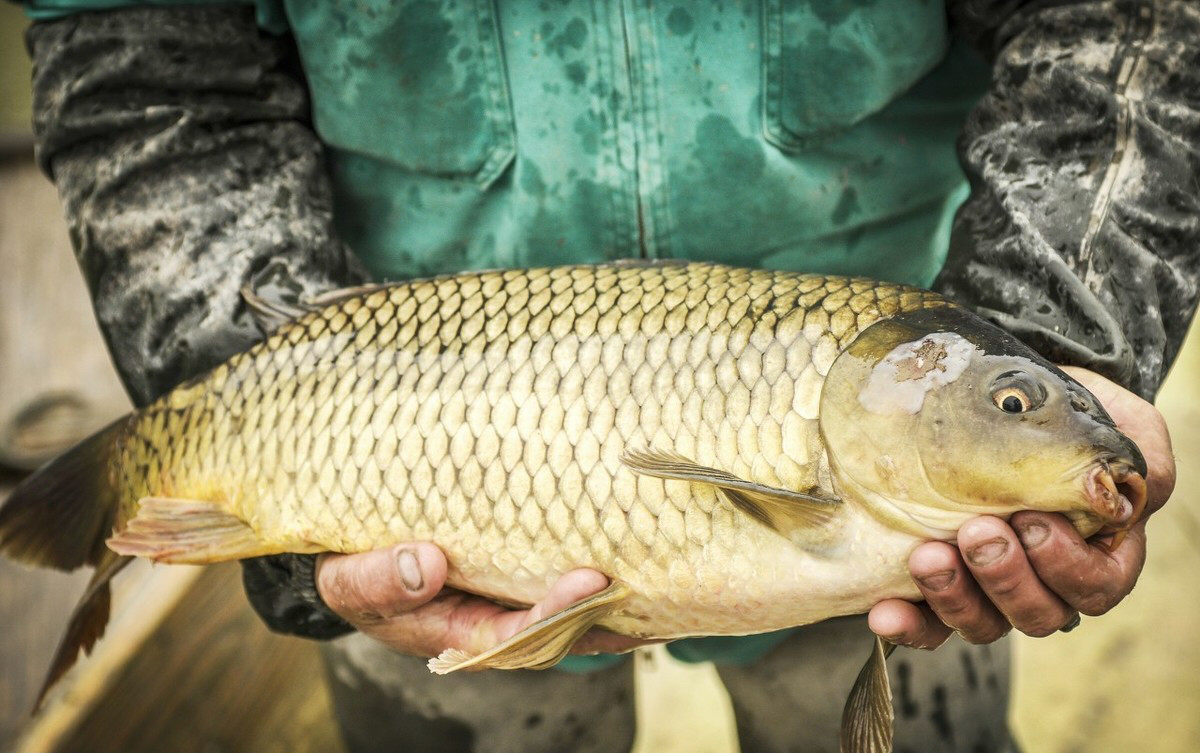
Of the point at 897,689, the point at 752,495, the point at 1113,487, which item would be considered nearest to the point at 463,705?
the point at 897,689

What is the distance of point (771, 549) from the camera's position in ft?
3.76

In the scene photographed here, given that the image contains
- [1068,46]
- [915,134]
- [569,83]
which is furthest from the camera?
[915,134]

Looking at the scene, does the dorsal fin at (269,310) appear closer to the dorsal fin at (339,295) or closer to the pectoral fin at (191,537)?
the dorsal fin at (339,295)

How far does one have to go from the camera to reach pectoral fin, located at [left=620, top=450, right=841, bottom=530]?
1.06 meters

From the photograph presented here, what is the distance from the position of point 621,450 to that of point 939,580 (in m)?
0.35

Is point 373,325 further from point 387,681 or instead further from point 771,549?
point 387,681

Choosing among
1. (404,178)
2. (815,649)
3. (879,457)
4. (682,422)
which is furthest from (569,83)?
(815,649)

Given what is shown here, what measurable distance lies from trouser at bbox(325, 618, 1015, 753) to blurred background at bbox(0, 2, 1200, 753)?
0.28 metres

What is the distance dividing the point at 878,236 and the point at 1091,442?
0.63m

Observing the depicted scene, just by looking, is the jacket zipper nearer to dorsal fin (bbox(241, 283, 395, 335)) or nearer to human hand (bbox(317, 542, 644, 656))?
dorsal fin (bbox(241, 283, 395, 335))

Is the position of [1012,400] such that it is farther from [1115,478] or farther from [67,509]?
[67,509]

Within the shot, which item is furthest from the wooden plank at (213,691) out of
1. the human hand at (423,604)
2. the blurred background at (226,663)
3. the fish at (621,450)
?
the human hand at (423,604)

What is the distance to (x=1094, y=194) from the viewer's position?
1254 mm

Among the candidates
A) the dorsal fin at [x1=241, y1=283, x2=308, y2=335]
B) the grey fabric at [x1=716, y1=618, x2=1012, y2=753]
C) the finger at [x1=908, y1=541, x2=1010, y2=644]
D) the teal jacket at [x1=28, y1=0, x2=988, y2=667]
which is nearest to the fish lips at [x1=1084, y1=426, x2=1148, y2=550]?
the finger at [x1=908, y1=541, x2=1010, y2=644]
